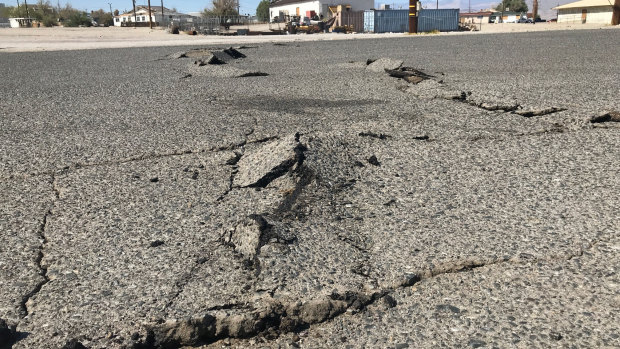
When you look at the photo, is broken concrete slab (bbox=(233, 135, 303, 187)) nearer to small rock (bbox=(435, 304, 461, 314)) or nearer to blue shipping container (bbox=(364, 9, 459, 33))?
small rock (bbox=(435, 304, 461, 314))

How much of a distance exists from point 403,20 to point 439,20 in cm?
402

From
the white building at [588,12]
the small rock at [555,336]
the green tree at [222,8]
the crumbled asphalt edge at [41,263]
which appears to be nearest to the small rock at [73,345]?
the crumbled asphalt edge at [41,263]

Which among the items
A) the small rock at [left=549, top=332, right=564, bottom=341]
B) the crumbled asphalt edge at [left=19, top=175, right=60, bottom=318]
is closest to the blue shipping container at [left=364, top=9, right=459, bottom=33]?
the crumbled asphalt edge at [left=19, top=175, right=60, bottom=318]

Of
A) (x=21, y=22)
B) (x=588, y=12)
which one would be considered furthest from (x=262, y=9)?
(x=588, y=12)

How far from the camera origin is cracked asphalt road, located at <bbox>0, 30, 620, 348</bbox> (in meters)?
2.03

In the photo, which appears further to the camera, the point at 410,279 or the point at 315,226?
the point at 315,226

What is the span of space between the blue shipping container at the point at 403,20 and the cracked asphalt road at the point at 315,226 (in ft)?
125

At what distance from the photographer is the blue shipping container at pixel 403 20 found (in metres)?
42.6

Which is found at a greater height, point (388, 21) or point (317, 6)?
point (317, 6)

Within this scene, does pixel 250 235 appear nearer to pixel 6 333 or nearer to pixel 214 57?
pixel 6 333

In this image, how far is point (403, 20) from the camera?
43.0 meters

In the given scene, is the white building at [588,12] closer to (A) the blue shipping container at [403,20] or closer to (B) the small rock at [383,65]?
(A) the blue shipping container at [403,20]

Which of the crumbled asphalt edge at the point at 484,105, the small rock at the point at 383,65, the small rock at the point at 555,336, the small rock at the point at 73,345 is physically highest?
the small rock at the point at 383,65

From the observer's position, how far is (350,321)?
2.05m
